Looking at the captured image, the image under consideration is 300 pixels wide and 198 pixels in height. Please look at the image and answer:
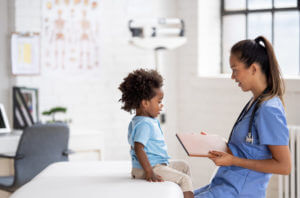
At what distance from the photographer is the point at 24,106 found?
13.0 feet

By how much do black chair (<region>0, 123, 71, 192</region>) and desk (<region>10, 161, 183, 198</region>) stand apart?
110cm

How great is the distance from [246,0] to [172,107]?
1164mm

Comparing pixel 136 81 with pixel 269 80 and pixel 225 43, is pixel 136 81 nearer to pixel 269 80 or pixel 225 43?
pixel 269 80

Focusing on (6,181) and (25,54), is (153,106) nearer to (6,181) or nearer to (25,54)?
(6,181)

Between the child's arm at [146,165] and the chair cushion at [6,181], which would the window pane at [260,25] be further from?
the child's arm at [146,165]

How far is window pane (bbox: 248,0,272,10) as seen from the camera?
4082mm

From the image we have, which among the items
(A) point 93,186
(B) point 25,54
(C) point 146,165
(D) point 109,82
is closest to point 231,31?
(D) point 109,82

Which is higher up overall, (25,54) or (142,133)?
(25,54)

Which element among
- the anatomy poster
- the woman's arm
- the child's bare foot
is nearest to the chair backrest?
the anatomy poster

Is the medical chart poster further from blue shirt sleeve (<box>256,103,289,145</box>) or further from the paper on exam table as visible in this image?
blue shirt sleeve (<box>256,103,289,145</box>)

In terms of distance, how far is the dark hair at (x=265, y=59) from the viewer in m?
1.79

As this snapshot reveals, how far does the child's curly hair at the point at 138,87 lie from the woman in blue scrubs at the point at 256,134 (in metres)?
0.37

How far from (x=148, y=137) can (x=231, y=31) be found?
2604 millimetres

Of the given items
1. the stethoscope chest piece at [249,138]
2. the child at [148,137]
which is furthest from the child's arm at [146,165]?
the stethoscope chest piece at [249,138]
